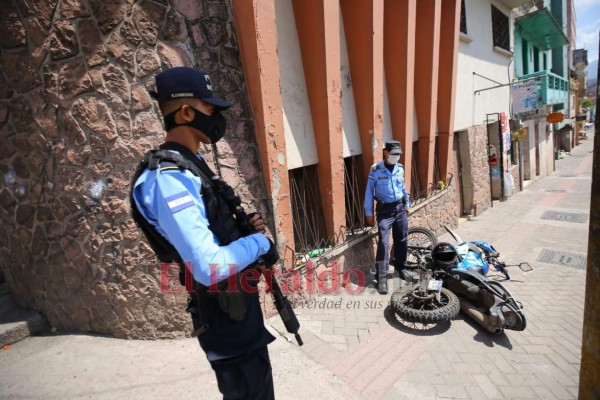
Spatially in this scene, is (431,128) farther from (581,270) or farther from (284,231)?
(284,231)

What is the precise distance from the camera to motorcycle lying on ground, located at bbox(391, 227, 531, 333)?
349 cm

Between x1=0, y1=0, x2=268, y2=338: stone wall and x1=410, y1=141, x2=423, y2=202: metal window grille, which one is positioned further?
x1=410, y1=141, x2=423, y2=202: metal window grille

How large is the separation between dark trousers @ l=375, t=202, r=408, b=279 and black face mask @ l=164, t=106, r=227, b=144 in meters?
3.62

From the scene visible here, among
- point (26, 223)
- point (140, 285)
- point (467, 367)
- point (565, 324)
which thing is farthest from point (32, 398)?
point (565, 324)

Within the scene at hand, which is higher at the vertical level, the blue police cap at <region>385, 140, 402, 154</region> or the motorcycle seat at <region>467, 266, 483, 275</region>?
the blue police cap at <region>385, 140, 402, 154</region>

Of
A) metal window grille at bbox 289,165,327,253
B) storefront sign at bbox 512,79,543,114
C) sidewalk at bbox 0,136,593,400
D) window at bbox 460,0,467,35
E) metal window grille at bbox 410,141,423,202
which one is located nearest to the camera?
sidewalk at bbox 0,136,593,400

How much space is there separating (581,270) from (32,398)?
7.63 meters

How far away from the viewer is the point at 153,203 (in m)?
1.44

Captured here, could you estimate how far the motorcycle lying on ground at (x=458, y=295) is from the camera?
349 cm

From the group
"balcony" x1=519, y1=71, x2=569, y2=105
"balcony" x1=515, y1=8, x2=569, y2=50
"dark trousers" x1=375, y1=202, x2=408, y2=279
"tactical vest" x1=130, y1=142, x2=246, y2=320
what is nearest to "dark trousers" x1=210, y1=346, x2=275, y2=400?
"tactical vest" x1=130, y1=142, x2=246, y2=320

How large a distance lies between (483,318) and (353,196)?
8.02 ft

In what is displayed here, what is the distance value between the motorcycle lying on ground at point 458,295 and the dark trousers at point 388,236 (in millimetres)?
564

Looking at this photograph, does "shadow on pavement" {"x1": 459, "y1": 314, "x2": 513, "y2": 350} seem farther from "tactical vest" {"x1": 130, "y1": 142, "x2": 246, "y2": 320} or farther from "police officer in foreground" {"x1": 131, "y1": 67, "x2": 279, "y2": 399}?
"tactical vest" {"x1": 130, "y1": 142, "x2": 246, "y2": 320}

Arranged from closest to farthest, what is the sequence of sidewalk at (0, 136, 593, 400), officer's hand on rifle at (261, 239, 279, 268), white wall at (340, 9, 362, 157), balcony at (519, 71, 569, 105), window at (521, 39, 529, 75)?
1. officer's hand on rifle at (261, 239, 279, 268)
2. sidewalk at (0, 136, 593, 400)
3. white wall at (340, 9, 362, 157)
4. balcony at (519, 71, 569, 105)
5. window at (521, 39, 529, 75)
